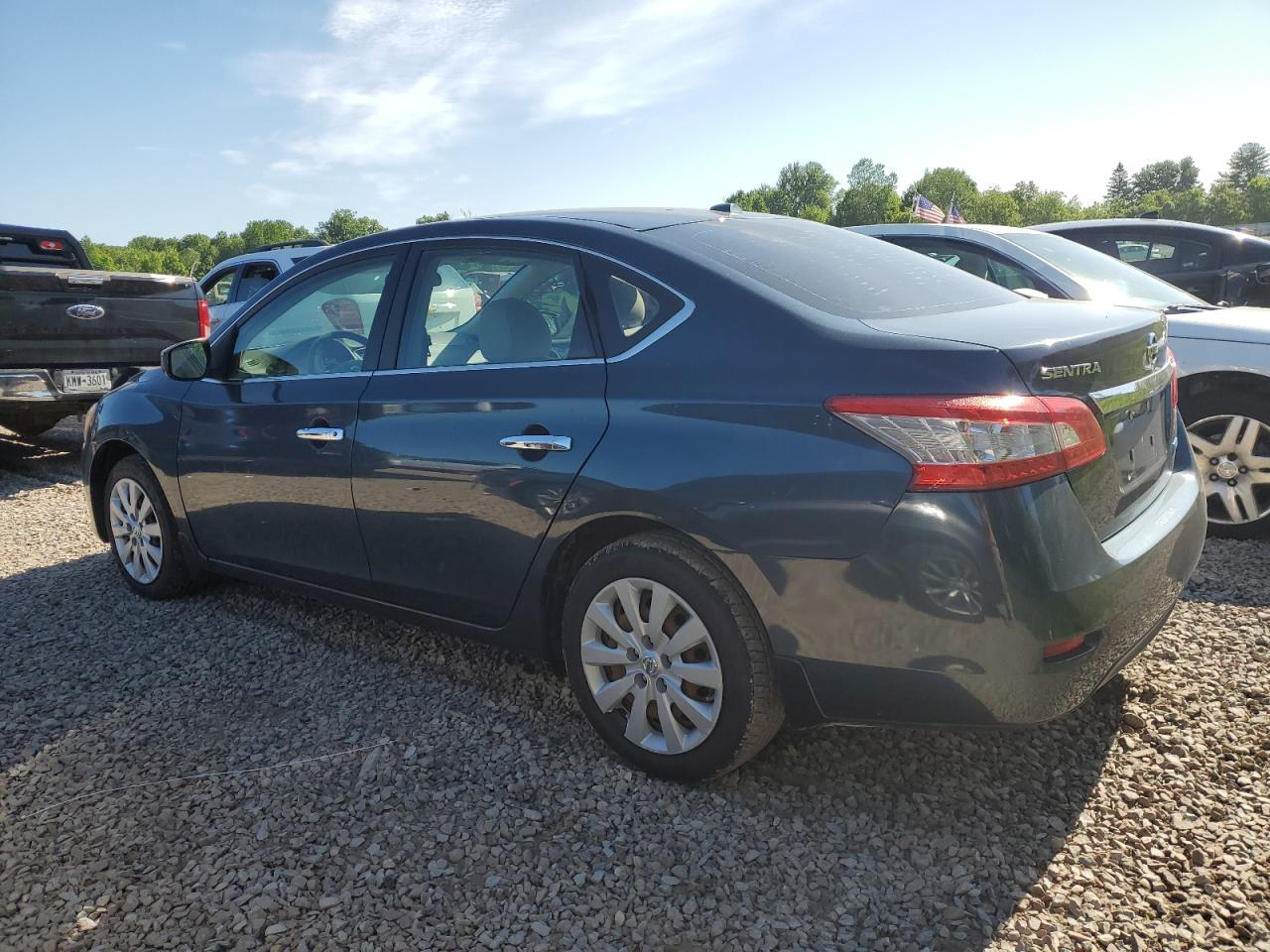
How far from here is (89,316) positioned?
7582 mm

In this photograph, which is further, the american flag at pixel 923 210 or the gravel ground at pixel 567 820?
the american flag at pixel 923 210

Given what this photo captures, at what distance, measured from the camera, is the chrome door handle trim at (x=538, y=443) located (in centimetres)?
277

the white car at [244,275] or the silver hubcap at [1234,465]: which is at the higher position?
the white car at [244,275]

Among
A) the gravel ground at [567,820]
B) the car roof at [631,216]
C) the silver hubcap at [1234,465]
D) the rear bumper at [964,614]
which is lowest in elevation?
the gravel ground at [567,820]

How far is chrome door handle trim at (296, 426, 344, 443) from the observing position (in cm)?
343

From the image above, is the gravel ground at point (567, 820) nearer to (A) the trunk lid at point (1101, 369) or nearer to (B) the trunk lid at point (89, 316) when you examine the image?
(A) the trunk lid at point (1101, 369)

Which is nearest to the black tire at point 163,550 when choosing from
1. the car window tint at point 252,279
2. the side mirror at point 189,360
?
the side mirror at point 189,360

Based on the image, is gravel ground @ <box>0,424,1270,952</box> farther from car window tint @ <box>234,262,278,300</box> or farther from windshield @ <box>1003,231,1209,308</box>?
car window tint @ <box>234,262,278,300</box>

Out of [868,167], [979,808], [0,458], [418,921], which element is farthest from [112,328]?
[868,167]

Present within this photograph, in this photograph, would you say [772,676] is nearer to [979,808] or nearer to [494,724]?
[979,808]

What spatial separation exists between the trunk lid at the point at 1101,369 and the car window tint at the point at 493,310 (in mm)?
967

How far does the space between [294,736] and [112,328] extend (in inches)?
233

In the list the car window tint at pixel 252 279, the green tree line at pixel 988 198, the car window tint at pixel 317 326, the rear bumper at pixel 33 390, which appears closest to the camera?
the car window tint at pixel 317 326

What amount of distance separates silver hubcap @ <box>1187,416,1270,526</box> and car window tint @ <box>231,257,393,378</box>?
402 cm
